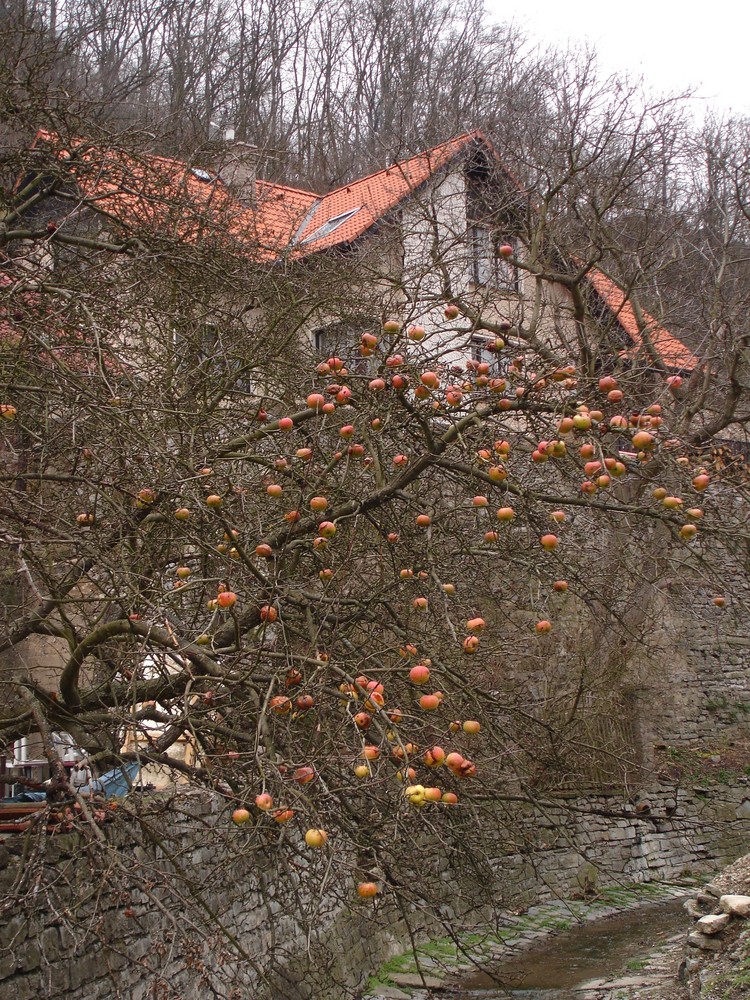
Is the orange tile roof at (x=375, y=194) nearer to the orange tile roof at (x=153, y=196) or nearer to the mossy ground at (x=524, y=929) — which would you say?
the orange tile roof at (x=153, y=196)

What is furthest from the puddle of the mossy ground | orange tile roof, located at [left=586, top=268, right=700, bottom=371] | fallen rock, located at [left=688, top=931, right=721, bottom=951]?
orange tile roof, located at [left=586, top=268, right=700, bottom=371]

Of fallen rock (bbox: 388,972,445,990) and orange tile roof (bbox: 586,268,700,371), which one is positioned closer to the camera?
fallen rock (bbox: 388,972,445,990)

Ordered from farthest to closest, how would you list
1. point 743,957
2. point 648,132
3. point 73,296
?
1. point 648,132
2. point 743,957
3. point 73,296

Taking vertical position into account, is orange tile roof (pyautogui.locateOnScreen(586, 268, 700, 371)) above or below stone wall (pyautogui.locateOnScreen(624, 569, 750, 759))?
above

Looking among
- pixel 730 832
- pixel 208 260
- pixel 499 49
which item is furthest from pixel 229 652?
pixel 499 49

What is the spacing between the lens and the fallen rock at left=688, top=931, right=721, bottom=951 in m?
6.60

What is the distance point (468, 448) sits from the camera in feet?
10.9

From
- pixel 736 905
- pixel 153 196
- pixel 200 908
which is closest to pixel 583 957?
pixel 736 905

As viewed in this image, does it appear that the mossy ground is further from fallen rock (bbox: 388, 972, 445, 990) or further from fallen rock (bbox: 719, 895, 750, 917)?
fallen rock (bbox: 719, 895, 750, 917)

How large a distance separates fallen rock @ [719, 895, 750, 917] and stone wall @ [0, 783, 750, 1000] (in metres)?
0.61

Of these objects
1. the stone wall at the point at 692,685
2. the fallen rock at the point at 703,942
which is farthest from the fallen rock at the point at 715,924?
the stone wall at the point at 692,685

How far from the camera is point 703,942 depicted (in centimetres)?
668

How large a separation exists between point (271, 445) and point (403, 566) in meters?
0.86

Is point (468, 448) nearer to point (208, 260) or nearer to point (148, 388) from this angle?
point (148, 388)
